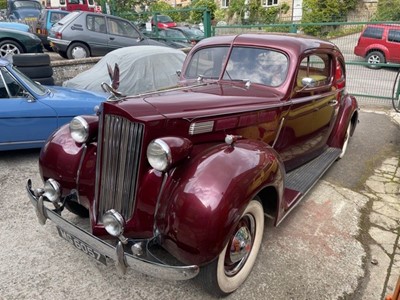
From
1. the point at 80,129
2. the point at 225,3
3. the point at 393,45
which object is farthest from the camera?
the point at 225,3

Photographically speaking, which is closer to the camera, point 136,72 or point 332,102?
point 332,102

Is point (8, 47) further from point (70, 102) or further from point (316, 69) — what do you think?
point (316, 69)

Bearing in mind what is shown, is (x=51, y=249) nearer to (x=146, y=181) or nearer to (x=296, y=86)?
(x=146, y=181)

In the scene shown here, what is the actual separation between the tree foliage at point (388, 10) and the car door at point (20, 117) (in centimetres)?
1570

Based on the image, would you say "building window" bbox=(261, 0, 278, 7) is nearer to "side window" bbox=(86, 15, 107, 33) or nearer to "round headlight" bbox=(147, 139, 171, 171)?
"side window" bbox=(86, 15, 107, 33)

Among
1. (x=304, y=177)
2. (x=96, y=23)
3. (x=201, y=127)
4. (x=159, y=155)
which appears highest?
(x=96, y=23)

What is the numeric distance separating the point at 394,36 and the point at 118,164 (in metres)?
10.4

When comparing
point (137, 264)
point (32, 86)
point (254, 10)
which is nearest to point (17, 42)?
point (32, 86)

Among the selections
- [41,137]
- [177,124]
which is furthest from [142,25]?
[177,124]

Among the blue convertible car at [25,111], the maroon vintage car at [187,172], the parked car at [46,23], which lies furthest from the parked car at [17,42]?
the maroon vintage car at [187,172]

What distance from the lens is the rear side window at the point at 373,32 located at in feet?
27.9

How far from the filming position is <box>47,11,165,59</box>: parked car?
9742 millimetres

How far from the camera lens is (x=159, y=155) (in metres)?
2.13

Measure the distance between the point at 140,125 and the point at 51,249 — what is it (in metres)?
1.58
